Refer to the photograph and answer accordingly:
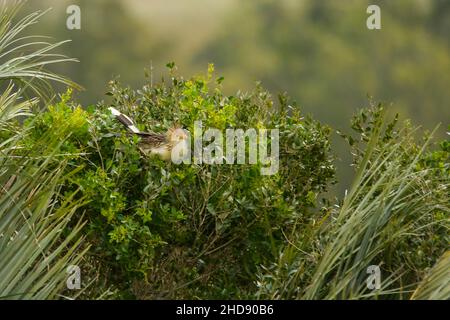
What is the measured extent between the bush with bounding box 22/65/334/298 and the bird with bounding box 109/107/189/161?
0.13ft

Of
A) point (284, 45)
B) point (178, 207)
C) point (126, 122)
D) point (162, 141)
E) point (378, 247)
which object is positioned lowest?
point (378, 247)

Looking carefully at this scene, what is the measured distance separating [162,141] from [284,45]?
16873 mm

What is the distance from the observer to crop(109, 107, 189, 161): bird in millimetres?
4402

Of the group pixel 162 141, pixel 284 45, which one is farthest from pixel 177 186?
pixel 284 45

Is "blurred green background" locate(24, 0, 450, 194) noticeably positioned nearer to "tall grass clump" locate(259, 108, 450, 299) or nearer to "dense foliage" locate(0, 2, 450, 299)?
"dense foliage" locate(0, 2, 450, 299)

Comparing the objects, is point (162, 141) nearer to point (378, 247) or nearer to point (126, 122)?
point (126, 122)

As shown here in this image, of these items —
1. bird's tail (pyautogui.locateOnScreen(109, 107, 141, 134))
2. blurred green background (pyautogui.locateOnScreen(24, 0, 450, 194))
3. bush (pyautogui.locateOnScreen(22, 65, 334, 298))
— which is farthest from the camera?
blurred green background (pyautogui.locateOnScreen(24, 0, 450, 194))

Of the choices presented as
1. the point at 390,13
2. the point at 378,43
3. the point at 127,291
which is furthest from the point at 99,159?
the point at 390,13

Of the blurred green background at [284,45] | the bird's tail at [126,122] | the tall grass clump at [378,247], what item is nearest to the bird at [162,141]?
the bird's tail at [126,122]

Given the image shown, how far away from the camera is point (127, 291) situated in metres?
4.48

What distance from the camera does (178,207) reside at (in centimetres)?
448

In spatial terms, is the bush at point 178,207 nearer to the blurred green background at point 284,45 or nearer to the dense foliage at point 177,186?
the dense foliage at point 177,186

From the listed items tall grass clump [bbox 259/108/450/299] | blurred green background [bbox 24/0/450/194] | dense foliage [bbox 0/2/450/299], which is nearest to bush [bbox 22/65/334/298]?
dense foliage [bbox 0/2/450/299]

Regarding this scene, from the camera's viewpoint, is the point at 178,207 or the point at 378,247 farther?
the point at 178,207
